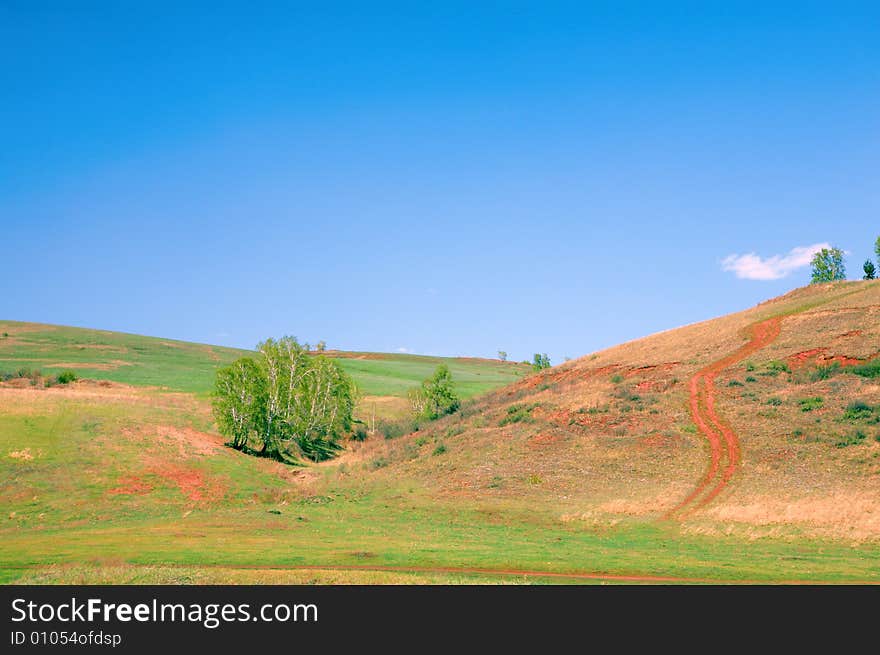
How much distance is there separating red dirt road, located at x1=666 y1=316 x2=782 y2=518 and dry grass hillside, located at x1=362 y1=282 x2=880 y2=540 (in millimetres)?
159

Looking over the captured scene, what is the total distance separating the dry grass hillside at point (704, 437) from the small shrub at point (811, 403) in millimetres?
137

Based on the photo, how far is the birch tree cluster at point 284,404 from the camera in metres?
72.2

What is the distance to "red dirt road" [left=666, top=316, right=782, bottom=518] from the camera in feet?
138

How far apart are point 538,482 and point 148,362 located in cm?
10672

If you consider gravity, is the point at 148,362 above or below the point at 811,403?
above

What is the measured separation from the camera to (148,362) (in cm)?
13425

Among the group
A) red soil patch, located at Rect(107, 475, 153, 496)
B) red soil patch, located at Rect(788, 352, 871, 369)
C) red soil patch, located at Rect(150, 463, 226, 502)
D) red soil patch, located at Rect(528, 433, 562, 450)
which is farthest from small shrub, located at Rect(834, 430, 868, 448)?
red soil patch, located at Rect(107, 475, 153, 496)

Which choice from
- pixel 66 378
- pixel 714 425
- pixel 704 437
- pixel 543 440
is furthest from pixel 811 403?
pixel 66 378

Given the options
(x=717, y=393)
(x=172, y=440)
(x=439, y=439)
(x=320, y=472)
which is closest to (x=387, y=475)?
(x=439, y=439)

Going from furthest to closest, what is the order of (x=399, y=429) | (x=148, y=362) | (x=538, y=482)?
(x=148, y=362), (x=399, y=429), (x=538, y=482)

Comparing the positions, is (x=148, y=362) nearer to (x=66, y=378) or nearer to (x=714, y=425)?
(x=66, y=378)

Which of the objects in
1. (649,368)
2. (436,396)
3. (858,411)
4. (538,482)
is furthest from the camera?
(436,396)

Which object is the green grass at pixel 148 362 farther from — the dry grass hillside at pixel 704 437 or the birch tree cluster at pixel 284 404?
the dry grass hillside at pixel 704 437
